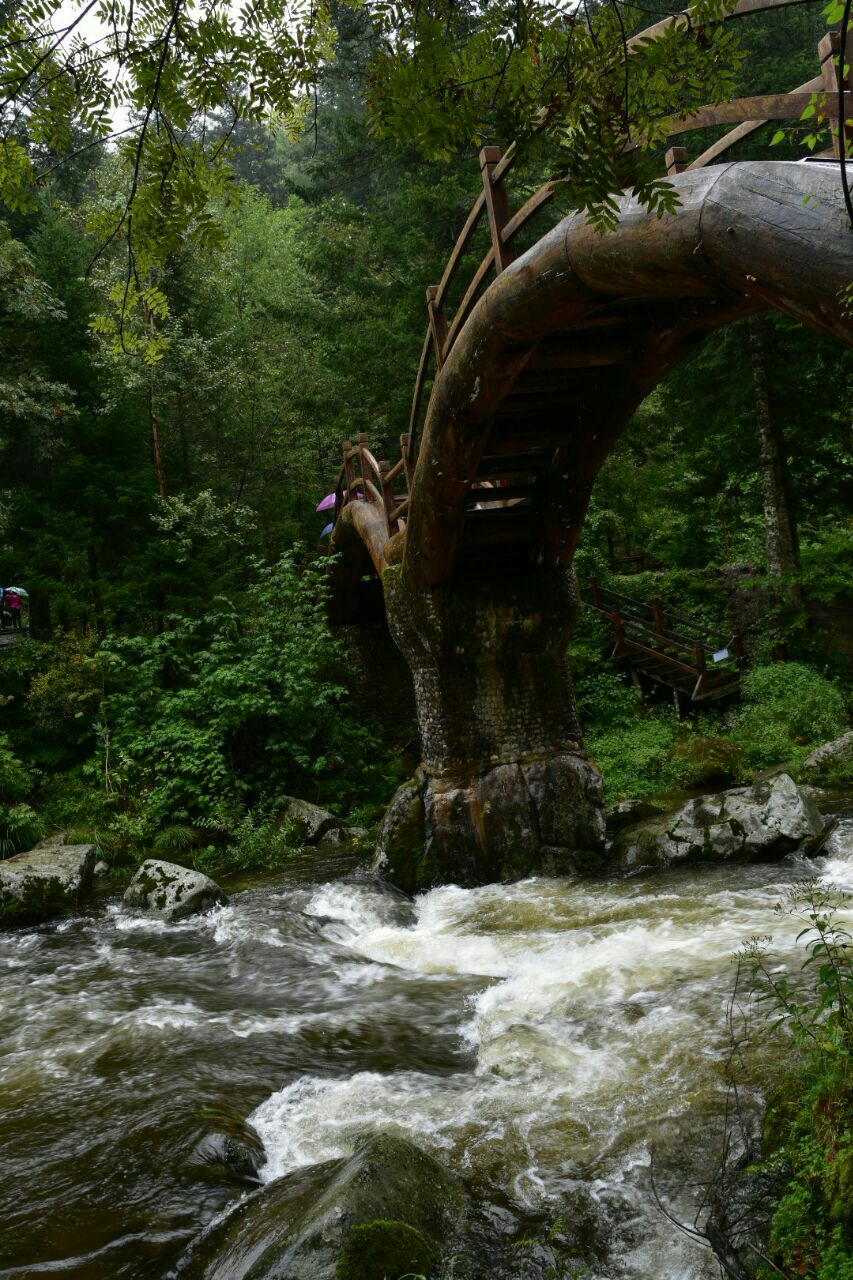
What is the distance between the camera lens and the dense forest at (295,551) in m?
13.2

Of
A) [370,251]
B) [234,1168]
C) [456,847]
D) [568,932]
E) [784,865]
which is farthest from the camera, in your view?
[370,251]

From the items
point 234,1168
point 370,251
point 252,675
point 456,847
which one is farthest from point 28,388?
point 234,1168

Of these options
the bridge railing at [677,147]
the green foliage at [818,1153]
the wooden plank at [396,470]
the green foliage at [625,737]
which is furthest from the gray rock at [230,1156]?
the green foliage at [625,737]

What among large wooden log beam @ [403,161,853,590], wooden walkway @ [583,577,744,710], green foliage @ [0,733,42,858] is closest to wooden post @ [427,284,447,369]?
large wooden log beam @ [403,161,853,590]

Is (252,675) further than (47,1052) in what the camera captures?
Yes

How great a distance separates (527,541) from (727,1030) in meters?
6.71

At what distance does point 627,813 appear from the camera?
37.2ft

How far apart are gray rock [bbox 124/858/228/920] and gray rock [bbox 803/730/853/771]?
734 cm

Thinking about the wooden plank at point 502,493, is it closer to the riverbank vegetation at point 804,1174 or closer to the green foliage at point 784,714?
the green foliage at point 784,714

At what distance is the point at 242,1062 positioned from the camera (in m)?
5.96

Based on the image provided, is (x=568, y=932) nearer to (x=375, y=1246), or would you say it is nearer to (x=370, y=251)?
(x=375, y=1246)

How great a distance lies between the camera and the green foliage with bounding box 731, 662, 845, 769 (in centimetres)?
1245

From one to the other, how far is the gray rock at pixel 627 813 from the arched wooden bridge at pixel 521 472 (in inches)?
27.7

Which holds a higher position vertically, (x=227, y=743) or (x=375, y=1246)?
(x=227, y=743)
